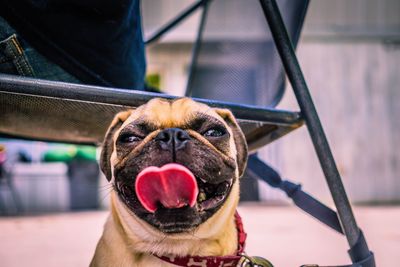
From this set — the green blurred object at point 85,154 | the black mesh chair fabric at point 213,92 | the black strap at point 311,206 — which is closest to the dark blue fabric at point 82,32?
the black mesh chair fabric at point 213,92

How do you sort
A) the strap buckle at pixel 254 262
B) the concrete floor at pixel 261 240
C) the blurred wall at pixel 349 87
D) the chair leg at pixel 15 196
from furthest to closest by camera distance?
1. the blurred wall at pixel 349 87
2. the chair leg at pixel 15 196
3. the concrete floor at pixel 261 240
4. the strap buckle at pixel 254 262

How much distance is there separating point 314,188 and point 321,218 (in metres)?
3.79

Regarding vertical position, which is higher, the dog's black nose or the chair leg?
the dog's black nose

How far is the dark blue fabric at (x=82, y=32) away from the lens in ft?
2.87

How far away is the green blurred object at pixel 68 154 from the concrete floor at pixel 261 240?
85 centimetres

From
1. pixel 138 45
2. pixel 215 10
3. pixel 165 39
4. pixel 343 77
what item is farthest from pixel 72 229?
pixel 343 77

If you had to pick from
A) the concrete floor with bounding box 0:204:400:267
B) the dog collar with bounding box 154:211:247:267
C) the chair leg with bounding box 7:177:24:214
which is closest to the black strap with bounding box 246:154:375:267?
the dog collar with bounding box 154:211:247:267

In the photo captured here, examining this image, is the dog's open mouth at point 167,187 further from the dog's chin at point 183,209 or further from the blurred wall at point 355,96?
the blurred wall at point 355,96

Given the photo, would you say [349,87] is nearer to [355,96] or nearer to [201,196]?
[355,96]

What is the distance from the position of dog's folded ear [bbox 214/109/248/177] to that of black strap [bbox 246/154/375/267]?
167mm

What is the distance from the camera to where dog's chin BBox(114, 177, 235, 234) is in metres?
0.80

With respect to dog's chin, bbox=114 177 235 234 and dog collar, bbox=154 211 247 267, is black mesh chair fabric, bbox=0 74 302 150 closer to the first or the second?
dog's chin, bbox=114 177 235 234

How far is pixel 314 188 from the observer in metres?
4.62

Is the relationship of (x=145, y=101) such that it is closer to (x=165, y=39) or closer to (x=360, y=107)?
(x=165, y=39)
